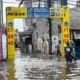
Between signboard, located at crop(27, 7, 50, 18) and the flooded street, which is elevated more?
signboard, located at crop(27, 7, 50, 18)

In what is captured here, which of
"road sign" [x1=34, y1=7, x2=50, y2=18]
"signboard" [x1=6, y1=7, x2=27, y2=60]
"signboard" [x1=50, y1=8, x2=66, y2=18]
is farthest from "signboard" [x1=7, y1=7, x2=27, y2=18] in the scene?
"signboard" [x1=50, y1=8, x2=66, y2=18]

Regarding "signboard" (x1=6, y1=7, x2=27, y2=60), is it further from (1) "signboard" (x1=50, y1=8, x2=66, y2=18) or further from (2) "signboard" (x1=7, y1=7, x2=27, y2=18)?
(1) "signboard" (x1=50, y1=8, x2=66, y2=18)

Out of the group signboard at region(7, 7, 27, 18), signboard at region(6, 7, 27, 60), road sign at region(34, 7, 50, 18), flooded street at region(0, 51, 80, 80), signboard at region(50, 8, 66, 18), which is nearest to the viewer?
flooded street at region(0, 51, 80, 80)

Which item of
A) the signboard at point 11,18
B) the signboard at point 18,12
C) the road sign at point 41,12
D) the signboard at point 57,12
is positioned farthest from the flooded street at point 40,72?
the signboard at point 57,12

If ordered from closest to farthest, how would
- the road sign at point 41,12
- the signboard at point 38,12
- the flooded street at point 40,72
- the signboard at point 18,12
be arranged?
the flooded street at point 40,72 < the signboard at point 18,12 < the signboard at point 38,12 < the road sign at point 41,12

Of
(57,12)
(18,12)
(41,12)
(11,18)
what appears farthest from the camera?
(57,12)

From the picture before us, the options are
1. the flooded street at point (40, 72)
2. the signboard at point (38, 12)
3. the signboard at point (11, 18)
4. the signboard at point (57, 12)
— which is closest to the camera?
the flooded street at point (40, 72)

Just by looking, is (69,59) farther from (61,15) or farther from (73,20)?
(73,20)

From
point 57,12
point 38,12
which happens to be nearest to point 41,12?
point 38,12

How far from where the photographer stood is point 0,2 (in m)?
35.2

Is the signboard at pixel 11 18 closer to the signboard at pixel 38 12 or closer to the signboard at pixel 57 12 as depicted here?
the signboard at pixel 38 12

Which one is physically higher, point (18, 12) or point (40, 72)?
point (18, 12)

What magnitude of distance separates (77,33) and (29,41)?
3475 cm

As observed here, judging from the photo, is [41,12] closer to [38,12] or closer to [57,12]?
[38,12]
